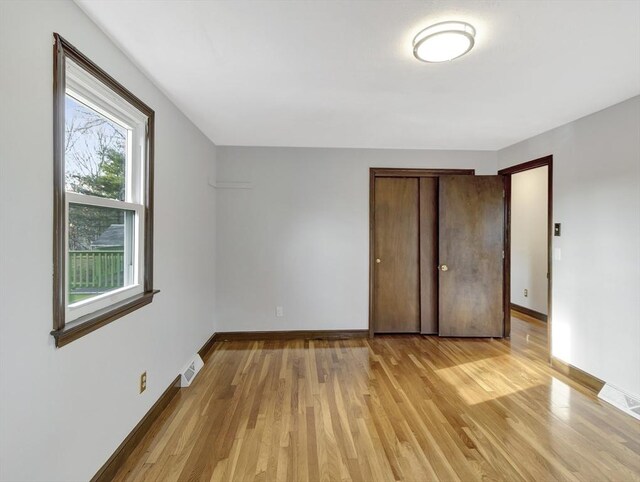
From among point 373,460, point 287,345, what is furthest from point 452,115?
point 287,345

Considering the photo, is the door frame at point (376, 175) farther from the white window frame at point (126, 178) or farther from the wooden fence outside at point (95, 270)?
the wooden fence outside at point (95, 270)

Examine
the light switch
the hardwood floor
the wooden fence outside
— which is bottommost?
the hardwood floor

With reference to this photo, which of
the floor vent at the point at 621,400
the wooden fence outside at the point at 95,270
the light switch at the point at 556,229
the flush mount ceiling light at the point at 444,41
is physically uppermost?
the flush mount ceiling light at the point at 444,41

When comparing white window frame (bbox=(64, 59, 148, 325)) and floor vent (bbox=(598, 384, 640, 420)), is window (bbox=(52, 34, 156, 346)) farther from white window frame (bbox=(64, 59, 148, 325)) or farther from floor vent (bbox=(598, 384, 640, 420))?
floor vent (bbox=(598, 384, 640, 420))

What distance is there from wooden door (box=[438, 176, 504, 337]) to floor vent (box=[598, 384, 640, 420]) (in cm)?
135

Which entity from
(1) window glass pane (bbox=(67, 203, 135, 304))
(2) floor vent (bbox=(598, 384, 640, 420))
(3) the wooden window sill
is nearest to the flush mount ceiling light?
(1) window glass pane (bbox=(67, 203, 135, 304))

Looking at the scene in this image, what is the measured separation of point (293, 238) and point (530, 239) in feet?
12.5

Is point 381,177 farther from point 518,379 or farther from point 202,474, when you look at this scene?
point 202,474

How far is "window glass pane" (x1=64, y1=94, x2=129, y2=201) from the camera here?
1421mm

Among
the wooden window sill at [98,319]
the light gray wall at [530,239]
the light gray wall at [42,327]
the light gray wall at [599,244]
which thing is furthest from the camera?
the light gray wall at [530,239]

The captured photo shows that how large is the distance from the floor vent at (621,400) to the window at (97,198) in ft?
11.8

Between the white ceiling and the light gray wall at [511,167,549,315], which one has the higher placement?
the white ceiling

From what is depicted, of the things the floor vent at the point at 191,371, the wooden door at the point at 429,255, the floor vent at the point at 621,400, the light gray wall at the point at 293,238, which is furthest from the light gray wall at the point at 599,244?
the floor vent at the point at 191,371

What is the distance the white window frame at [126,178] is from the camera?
4.58 feet
